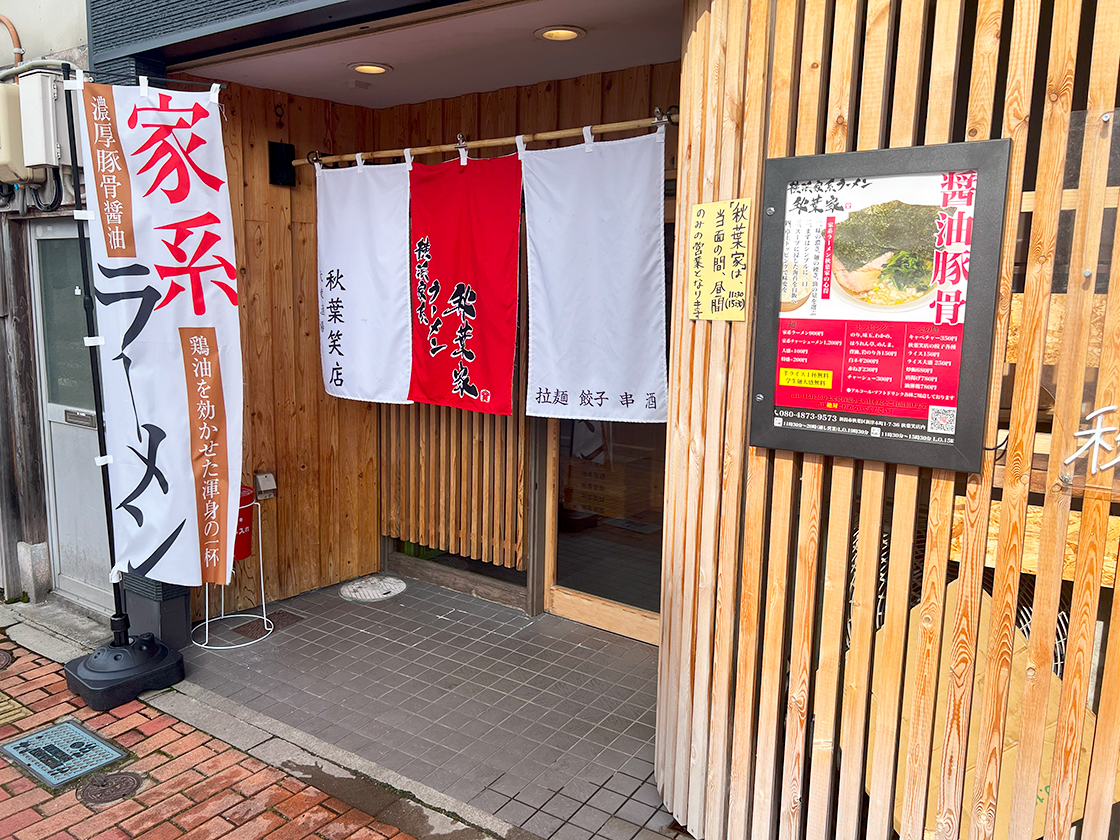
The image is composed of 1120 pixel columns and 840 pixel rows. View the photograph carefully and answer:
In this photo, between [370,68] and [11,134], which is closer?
[370,68]

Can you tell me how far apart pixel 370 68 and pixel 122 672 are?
15.2 feet

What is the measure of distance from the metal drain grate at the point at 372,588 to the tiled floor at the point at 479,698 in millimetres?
167

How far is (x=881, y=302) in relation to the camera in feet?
10.3

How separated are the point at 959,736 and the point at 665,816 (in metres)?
1.73

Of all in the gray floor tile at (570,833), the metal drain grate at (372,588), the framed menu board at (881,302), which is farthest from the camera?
the metal drain grate at (372,588)

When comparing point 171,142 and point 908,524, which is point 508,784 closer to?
point 908,524

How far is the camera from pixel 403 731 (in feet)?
16.5

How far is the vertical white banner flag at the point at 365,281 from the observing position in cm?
629

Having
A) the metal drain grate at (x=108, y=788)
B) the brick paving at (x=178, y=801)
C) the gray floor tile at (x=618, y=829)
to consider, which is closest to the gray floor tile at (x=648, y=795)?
the gray floor tile at (x=618, y=829)

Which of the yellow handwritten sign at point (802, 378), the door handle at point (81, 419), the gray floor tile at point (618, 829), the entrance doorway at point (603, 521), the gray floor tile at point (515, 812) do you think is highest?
the yellow handwritten sign at point (802, 378)

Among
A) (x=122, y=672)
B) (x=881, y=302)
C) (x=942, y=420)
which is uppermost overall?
(x=881, y=302)

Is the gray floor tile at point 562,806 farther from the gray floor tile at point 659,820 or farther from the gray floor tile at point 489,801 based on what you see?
the gray floor tile at point 659,820

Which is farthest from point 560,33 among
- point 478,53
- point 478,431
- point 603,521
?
point 603,521

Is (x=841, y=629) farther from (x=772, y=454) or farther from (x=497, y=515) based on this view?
(x=497, y=515)
